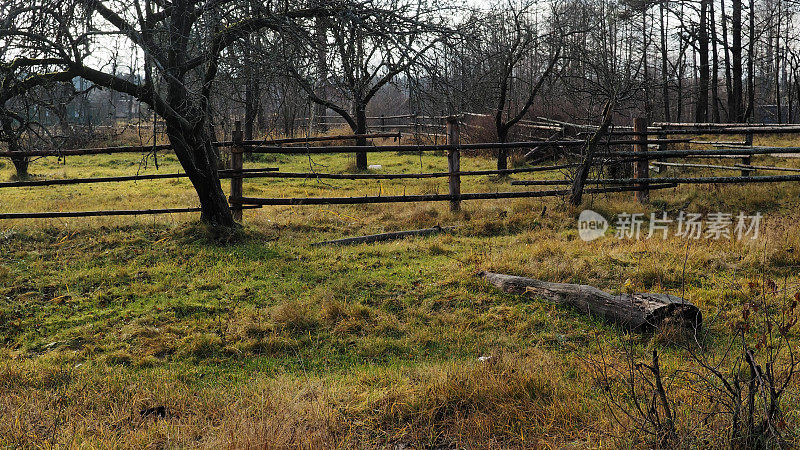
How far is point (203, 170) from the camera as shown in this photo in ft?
24.3

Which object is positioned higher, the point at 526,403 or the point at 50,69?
the point at 50,69

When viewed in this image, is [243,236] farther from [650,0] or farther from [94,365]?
[650,0]

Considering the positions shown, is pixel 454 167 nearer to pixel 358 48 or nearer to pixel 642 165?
pixel 642 165

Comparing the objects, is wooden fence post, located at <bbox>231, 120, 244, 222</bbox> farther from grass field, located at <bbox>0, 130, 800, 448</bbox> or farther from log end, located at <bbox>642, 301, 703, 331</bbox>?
log end, located at <bbox>642, 301, 703, 331</bbox>

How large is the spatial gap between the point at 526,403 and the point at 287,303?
8.19 feet

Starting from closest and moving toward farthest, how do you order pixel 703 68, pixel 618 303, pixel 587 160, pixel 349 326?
1. pixel 618 303
2. pixel 349 326
3. pixel 587 160
4. pixel 703 68

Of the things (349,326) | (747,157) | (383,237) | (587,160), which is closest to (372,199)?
(383,237)

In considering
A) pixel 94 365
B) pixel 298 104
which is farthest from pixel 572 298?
pixel 94 365

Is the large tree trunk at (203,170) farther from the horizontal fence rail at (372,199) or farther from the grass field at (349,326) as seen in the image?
the horizontal fence rail at (372,199)

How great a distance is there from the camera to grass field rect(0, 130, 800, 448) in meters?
2.91

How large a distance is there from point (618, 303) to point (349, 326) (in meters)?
2.08

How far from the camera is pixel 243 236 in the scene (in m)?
7.44

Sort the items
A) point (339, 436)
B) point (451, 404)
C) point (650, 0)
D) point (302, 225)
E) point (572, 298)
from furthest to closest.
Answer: point (650, 0)
point (302, 225)
point (572, 298)
point (451, 404)
point (339, 436)

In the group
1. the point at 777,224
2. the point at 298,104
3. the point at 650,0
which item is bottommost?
the point at 777,224
